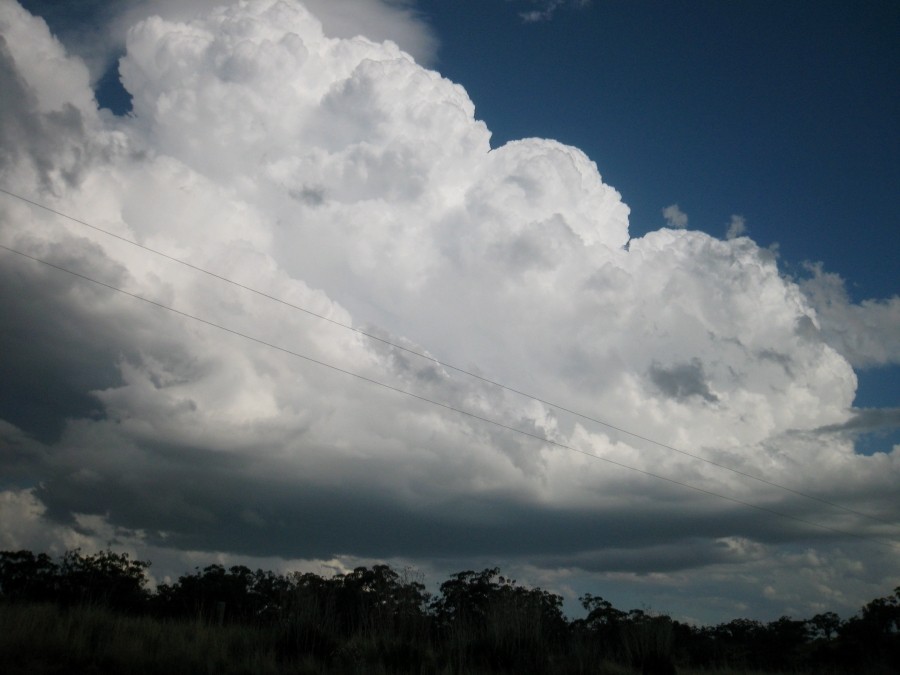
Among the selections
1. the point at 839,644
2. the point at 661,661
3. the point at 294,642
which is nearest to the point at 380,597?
the point at 294,642

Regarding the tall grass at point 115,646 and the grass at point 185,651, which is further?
the grass at point 185,651

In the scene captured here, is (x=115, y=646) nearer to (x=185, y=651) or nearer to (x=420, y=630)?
(x=185, y=651)

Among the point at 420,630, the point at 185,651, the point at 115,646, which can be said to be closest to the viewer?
the point at 115,646

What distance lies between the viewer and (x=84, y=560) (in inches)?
1606

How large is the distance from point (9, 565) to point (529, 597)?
31159mm

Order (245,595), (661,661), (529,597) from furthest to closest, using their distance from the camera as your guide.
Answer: (245,595), (529,597), (661,661)

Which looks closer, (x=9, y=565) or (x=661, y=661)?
(x=661, y=661)

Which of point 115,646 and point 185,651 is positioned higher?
point 115,646

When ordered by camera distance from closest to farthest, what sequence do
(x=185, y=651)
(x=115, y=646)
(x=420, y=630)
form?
1. (x=115, y=646)
2. (x=185, y=651)
3. (x=420, y=630)

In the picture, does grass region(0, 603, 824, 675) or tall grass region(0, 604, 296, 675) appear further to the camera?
grass region(0, 603, 824, 675)

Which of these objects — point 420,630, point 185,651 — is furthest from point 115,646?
point 420,630

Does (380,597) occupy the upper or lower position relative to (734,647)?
upper

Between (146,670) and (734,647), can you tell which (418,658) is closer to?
(146,670)

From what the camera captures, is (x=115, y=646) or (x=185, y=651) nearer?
(x=115, y=646)
